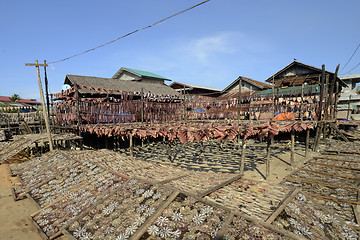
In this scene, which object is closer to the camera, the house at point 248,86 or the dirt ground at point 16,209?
the dirt ground at point 16,209

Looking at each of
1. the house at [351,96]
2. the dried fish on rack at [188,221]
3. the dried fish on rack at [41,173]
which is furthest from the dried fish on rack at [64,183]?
the house at [351,96]

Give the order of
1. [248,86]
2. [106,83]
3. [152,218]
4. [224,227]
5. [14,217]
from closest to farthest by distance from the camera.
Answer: [224,227] → [152,218] → [14,217] → [106,83] → [248,86]

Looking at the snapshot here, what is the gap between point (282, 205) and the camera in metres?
3.39

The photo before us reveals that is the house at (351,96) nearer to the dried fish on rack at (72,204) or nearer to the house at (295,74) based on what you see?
the house at (295,74)

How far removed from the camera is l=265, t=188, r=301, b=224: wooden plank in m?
2.99

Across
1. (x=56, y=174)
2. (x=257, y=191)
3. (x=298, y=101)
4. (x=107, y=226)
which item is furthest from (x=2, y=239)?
(x=298, y=101)

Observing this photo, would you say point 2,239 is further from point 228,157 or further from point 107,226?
point 228,157

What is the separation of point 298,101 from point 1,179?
20.1 m

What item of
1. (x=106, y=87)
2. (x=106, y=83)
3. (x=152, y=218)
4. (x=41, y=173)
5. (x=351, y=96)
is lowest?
(x=41, y=173)

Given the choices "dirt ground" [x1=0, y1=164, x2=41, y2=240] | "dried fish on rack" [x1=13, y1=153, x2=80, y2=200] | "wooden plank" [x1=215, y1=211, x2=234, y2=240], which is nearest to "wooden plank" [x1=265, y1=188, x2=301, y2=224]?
"wooden plank" [x1=215, y1=211, x2=234, y2=240]

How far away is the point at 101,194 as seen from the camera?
15.0 ft

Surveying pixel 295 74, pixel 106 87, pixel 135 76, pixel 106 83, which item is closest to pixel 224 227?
pixel 106 87

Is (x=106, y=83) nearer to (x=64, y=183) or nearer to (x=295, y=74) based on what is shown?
(x=64, y=183)

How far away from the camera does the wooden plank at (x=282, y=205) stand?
2993 mm
